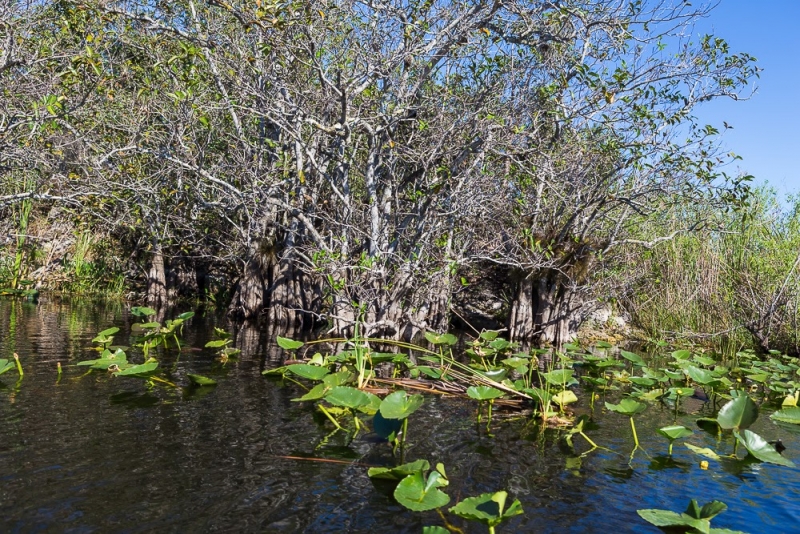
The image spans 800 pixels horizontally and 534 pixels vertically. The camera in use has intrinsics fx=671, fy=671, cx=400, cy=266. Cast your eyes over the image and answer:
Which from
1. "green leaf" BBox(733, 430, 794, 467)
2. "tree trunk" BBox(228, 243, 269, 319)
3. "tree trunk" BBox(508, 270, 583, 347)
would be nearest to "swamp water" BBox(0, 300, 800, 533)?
"green leaf" BBox(733, 430, 794, 467)

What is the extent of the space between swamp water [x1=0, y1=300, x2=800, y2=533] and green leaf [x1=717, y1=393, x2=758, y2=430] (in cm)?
36

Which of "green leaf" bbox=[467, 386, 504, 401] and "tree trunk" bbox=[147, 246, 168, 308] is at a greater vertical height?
"tree trunk" bbox=[147, 246, 168, 308]

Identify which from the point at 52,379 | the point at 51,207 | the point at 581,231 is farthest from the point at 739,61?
the point at 51,207

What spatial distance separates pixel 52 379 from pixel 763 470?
21.2ft

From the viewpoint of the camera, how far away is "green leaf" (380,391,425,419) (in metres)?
4.48

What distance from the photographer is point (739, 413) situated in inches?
217

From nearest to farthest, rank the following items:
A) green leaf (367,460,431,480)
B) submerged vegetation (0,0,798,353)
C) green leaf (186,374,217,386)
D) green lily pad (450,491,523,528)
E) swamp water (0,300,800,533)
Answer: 1. green lily pad (450,491,523,528)
2. swamp water (0,300,800,533)
3. green leaf (367,460,431,480)
4. green leaf (186,374,217,386)
5. submerged vegetation (0,0,798,353)

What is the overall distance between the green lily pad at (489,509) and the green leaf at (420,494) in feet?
0.35

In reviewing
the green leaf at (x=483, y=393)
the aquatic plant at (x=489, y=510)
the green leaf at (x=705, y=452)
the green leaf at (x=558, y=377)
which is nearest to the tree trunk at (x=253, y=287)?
the green leaf at (x=558, y=377)

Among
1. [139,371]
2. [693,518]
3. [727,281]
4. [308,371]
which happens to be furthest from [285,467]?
[727,281]

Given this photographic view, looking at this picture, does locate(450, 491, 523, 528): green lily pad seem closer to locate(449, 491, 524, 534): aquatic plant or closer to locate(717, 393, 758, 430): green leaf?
locate(449, 491, 524, 534): aquatic plant

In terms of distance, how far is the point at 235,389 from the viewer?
22.6 feet

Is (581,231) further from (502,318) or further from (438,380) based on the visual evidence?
(438,380)

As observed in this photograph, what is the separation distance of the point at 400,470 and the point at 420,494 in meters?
0.36
